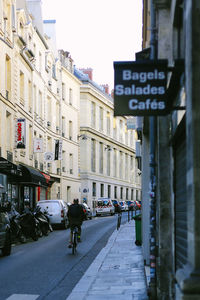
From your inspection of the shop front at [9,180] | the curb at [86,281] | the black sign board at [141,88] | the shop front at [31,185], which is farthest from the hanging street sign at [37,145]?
the black sign board at [141,88]

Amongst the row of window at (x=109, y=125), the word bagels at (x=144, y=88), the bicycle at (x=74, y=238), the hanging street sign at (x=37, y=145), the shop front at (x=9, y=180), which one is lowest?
the bicycle at (x=74, y=238)

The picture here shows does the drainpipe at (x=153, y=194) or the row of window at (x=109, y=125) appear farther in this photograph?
the row of window at (x=109, y=125)

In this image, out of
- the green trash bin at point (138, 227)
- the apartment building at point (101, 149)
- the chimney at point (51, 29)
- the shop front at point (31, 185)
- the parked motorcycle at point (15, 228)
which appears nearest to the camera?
the green trash bin at point (138, 227)

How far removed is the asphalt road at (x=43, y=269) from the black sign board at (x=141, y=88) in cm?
438

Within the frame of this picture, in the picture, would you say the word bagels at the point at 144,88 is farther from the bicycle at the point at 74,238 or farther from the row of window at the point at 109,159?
the row of window at the point at 109,159

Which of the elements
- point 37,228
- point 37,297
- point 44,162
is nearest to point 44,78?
point 44,162

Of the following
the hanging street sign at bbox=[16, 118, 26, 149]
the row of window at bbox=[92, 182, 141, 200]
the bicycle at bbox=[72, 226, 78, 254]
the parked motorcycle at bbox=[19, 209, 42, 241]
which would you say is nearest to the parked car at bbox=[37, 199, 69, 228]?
the hanging street sign at bbox=[16, 118, 26, 149]

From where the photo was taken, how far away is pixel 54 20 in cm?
5072

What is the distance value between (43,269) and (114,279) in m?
2.44

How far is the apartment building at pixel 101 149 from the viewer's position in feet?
202

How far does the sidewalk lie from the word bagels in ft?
12.8

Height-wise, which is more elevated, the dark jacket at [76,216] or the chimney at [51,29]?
the chimney at [51,29]

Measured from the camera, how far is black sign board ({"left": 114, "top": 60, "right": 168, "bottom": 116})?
220 inches

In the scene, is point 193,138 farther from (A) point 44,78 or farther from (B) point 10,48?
(A) point 44,78
